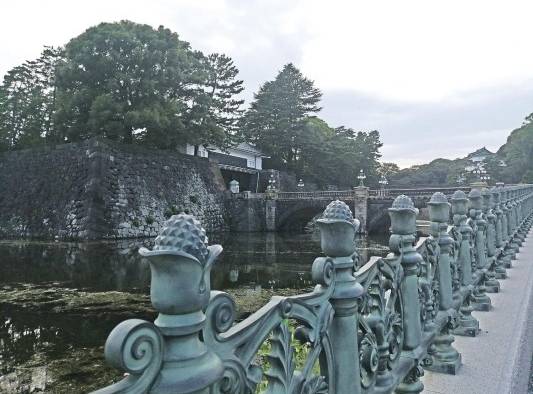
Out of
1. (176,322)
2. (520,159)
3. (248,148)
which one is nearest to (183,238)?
(176,322)

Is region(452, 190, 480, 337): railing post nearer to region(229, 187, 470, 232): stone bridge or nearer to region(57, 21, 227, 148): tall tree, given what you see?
region(57, 21, 227, 148): tall tree

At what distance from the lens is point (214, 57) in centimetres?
3503

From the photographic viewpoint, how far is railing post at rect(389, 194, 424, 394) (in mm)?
2297

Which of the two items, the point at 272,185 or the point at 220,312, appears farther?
the point at 272,185

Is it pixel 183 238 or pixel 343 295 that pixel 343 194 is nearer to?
pixel 343 295

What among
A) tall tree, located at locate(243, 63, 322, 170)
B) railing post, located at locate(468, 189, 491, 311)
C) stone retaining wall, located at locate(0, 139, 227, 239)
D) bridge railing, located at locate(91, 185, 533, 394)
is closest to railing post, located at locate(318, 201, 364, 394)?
bridge railing, located at locate(91, 185, 533, 394)

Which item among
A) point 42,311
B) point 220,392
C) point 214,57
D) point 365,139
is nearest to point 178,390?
point 220,392

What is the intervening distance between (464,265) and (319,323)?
2830mm

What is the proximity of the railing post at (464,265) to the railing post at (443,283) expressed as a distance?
0.55 metres

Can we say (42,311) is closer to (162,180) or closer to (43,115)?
(162,180)

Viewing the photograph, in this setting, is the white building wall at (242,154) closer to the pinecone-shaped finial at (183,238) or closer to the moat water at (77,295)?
the moat water at (77,295)

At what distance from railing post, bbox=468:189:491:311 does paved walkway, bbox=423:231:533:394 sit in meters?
0.11

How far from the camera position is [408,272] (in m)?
2.37

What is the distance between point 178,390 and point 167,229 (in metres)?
0.35
